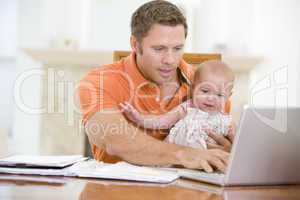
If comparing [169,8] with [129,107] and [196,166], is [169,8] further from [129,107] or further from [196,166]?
[196,166]

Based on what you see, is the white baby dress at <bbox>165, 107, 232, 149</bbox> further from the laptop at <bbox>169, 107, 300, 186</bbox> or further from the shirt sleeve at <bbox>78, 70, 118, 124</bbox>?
the laptop at <bbox>169, 107, 300, 186</bbox>

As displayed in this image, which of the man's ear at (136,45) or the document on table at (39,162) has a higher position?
the man's ear at (136,45)

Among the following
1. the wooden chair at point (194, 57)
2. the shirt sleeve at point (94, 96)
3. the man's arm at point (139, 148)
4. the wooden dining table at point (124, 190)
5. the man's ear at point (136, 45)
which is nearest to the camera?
the wooden dining table at point (124, 190)

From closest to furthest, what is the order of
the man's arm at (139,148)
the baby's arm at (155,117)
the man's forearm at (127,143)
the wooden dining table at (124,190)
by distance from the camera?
the wooden dining table at (124,190) < the man's arm at (139,148) < the man's forearm at (127,143) < the baby's arm at (155,117)

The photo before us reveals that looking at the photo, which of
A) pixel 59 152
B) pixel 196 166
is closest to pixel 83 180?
pixel 196 166

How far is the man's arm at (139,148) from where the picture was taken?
143 centimetres

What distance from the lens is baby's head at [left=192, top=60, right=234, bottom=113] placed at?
1983mm

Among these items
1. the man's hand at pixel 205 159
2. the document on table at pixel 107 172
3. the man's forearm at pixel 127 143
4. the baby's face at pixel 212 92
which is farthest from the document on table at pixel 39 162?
the baby's face at pixel 212 92

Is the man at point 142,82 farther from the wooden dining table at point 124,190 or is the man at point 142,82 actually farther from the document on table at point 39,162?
the wooden dining table at point 124,190

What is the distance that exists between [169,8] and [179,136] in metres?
0.52

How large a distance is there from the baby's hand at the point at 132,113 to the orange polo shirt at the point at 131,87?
0.11 feet

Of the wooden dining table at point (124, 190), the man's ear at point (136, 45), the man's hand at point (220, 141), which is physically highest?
the man's ear at point (136, 45)

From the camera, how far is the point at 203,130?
1945 millimetres

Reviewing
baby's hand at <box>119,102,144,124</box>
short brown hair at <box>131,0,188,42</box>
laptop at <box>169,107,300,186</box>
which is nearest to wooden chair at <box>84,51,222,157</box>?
short brown hair at <box>131,0,188,42</box>
